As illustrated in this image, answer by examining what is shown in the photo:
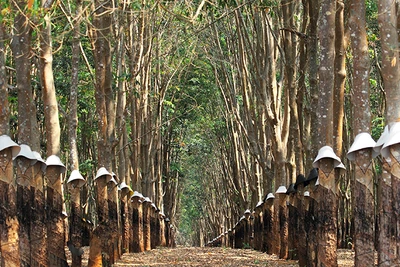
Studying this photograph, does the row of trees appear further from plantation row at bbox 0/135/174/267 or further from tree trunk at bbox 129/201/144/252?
tree trunk at bbox 129/201/144/252

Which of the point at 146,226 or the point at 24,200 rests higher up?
the point at 24,200

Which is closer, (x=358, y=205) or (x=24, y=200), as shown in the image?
(x=358, y=205)

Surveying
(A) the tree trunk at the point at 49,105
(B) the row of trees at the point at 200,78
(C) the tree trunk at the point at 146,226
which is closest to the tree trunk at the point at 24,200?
(B) the row of trees at the point at 200,78

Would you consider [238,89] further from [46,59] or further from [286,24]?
[46,59]

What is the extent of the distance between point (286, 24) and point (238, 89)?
1230cm

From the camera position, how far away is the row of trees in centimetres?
1041

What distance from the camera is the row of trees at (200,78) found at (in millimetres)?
10414

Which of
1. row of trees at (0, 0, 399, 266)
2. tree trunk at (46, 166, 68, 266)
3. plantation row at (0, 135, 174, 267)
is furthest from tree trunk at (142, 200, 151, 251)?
tree trunk at (46, 166, 68, 266)

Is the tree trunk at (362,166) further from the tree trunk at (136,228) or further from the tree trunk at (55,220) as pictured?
the tree trunk at (136,228)

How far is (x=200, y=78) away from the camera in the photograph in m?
32.0

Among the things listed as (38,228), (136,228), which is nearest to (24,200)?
(38,228)

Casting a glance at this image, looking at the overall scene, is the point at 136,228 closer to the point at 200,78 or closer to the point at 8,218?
the point at 200,78

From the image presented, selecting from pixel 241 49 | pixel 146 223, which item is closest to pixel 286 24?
pixel 241 49

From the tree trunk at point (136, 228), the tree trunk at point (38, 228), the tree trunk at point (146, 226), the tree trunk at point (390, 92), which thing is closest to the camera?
the tree trunk at point (390, 92)
